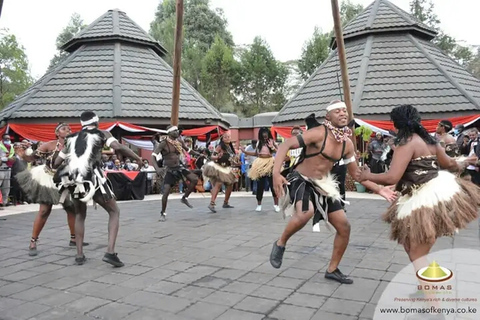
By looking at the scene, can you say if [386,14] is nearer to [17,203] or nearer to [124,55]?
[124,55]

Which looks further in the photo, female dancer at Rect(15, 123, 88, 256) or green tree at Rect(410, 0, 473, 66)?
green tree at Rect(410, 0, 473, 66)

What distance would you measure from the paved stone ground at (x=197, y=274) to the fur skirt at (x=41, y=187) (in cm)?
69

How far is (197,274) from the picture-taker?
14.0 feet

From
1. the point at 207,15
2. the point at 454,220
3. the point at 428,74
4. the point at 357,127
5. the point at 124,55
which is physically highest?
the point at 207,15

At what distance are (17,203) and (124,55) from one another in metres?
7.92

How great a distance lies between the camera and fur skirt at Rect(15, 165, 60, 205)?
213 inches

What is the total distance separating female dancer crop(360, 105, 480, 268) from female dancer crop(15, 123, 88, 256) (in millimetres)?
3890

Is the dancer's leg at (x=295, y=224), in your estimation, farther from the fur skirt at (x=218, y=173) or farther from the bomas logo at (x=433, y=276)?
the fur skirt at (x=218, y=173)

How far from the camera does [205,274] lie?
169 inches

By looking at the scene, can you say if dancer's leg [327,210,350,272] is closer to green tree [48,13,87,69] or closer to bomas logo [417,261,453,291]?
bomas logo [417,261,453,291]

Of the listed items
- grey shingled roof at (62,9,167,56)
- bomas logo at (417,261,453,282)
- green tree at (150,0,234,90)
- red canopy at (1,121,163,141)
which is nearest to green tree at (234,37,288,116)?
green tree at (150,0,234,90)

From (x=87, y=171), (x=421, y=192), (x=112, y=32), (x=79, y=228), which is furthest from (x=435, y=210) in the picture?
(x=112, y=32)

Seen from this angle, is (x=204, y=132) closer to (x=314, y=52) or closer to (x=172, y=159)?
(x=172, y=159)

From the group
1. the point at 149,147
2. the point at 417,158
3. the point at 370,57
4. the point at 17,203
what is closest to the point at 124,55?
the point at 149,147
